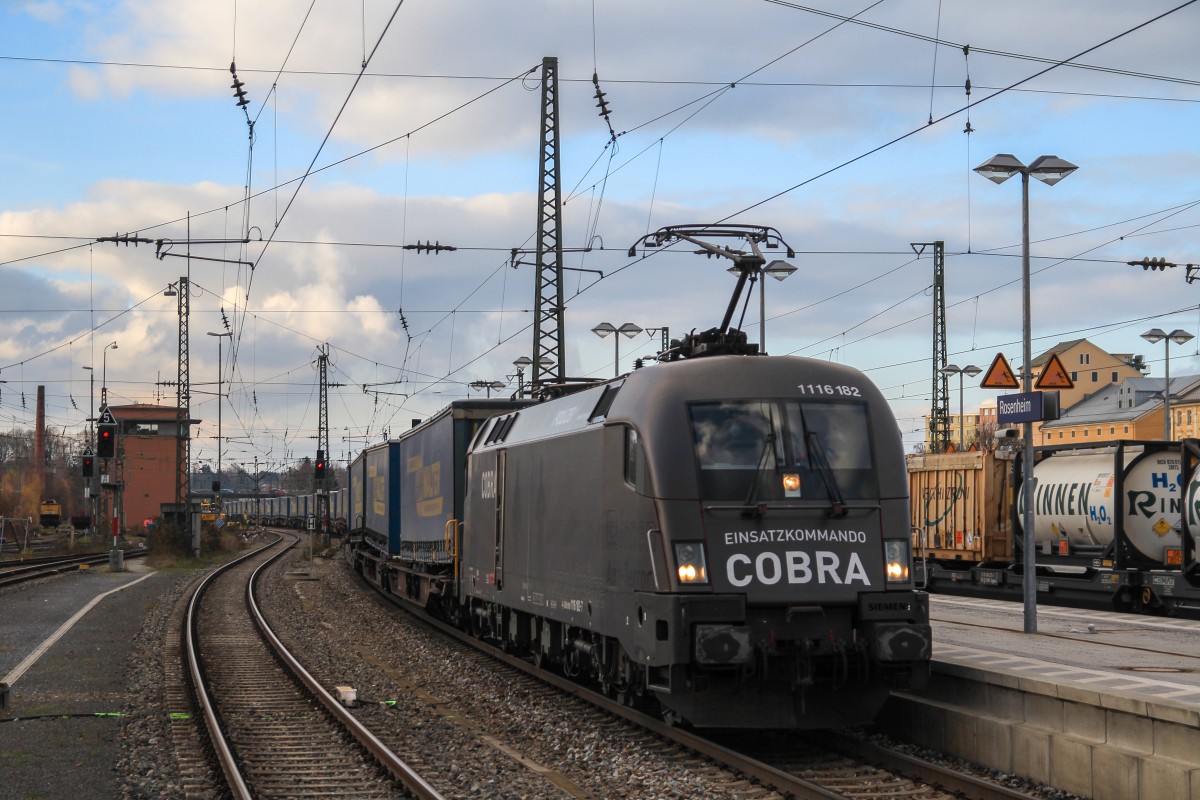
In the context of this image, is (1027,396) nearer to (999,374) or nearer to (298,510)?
(999,374)

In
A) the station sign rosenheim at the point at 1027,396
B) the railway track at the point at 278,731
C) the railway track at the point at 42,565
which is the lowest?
the railway track at the point at 42,565

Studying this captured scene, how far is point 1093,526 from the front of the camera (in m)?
23.1

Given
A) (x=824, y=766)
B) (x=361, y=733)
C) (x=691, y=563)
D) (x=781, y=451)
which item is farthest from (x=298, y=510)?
(x=824, y=766)

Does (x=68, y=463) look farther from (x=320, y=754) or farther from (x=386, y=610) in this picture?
(x=320, y=754)

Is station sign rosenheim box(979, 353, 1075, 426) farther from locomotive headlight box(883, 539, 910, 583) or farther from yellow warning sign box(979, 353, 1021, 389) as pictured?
locomotive headlight box(883, 539, 910, 583)

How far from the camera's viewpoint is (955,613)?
21500 mm

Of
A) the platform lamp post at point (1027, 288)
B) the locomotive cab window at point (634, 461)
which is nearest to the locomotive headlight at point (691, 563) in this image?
the locomotive cab window at point (634, 461)

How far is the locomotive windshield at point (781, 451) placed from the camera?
35.7ft

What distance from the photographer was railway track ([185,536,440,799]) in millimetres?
10211

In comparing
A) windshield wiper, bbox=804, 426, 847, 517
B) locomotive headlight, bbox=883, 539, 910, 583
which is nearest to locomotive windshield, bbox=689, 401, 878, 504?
windshield wiper, bbox=804, 426, 847, 517

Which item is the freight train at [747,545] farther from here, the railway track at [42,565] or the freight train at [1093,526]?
the railway track at [42,565]

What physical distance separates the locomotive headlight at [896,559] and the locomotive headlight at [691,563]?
1.60 metres

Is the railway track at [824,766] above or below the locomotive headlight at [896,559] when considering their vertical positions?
below

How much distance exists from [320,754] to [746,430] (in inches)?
187
